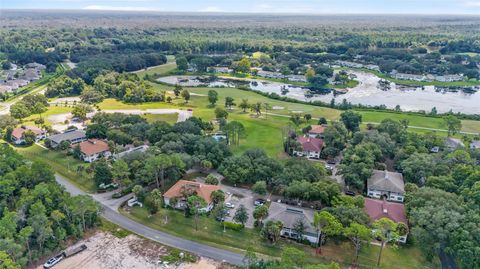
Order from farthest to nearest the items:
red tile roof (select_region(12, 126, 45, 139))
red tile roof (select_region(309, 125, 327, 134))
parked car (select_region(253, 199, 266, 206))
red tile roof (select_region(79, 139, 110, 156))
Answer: red tile roof (select_region(309, 125, 327, 134)), red tile roof (select_region(12, 126, 45, 139)), red tile roof (select_region(79, 139, 110, 156)), parked car (select_region(253, 199, 266, 206))

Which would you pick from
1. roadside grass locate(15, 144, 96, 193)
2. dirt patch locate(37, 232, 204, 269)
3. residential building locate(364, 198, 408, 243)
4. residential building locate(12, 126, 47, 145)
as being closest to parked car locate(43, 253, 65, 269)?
dirt patch locate(37, 232, 204, 269)

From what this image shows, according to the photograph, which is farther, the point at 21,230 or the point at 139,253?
the point at 139,253

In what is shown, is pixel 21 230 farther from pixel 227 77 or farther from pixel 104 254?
pixel 227 77

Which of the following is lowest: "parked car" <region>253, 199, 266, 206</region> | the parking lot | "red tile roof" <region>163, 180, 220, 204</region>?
the parking lot

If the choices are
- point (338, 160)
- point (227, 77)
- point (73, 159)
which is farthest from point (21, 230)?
point (227, 77)

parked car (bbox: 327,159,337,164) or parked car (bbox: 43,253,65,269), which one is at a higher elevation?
parked car (bbox: 327,159,337,164)

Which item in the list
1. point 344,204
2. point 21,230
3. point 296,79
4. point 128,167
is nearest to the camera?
point 21,230

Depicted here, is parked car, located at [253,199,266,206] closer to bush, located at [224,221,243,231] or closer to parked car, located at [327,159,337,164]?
bush, located at [224,221,243,231]
